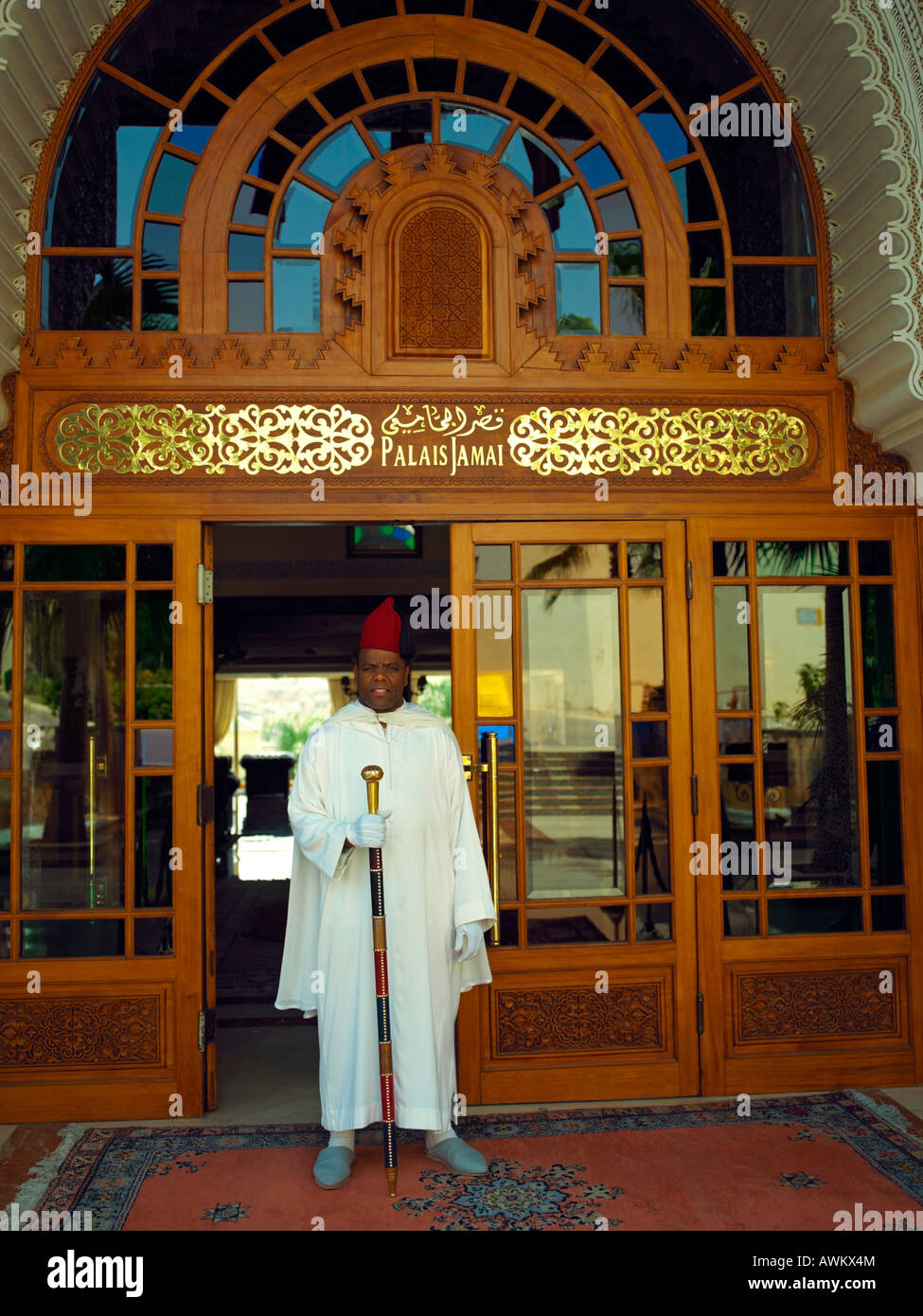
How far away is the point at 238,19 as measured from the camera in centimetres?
379

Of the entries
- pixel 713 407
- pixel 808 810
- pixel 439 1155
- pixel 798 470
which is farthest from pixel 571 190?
pixel 439 1155

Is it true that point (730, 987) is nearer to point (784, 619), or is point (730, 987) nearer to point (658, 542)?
point (784, 619)

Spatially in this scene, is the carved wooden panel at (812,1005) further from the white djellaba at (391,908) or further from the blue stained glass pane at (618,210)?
the blue stained glass pane at (618,210)

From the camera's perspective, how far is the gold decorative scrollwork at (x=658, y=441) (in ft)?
12.2

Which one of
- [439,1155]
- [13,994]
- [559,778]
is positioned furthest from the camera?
[559,778]

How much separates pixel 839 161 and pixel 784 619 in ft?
5.20

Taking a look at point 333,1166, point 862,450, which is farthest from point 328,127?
point 333,1166

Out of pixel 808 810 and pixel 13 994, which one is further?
pixel 808 810

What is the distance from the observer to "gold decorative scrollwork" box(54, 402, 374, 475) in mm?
3605

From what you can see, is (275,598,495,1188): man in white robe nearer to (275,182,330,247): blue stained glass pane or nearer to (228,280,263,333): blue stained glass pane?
(228,280,263,333): blue stained glass pane

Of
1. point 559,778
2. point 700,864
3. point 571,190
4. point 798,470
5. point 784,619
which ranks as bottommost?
point 700,864

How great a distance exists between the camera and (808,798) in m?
3.77

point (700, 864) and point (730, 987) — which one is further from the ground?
point (700, 864)

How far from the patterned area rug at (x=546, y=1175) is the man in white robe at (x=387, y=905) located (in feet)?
0.49
